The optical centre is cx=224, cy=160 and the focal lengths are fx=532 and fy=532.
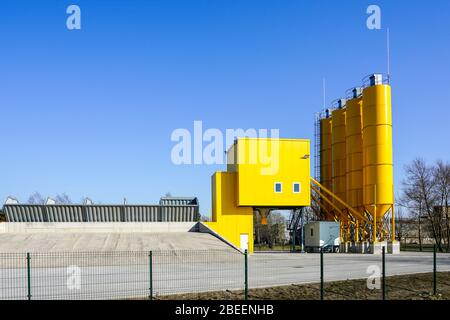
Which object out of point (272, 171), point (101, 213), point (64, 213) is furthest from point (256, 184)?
point (64, 213)

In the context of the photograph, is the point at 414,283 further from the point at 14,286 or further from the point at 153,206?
the point at 153,206

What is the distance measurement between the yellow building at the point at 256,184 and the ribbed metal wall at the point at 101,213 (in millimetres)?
3829

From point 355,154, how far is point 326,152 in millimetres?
9346

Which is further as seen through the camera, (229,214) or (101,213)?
(101,213)

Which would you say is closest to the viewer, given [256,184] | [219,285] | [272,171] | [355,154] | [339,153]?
[219,285]

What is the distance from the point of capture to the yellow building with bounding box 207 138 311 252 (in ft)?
161

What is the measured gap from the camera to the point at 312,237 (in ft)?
170

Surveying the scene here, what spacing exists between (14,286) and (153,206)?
3044cm

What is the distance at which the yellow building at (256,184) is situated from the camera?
4909cm

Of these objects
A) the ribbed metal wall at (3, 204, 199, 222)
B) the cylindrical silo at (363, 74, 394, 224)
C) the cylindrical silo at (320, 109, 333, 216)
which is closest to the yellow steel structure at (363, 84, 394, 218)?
the cylindrical silo at (363, 74, 394, 224)

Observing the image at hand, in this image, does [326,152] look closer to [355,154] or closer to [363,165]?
[355,154]

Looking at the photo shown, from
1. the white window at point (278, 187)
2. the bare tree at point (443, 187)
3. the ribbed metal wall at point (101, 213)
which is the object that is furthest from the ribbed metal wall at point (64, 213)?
the bare tree at point (443, 187)

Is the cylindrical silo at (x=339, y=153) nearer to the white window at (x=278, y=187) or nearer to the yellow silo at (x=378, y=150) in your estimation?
the yellow silo at (x=378, y=150)

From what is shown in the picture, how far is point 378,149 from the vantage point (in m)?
48.2
